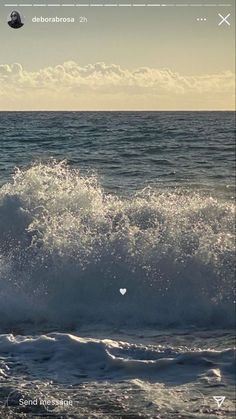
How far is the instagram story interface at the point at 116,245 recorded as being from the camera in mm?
4320

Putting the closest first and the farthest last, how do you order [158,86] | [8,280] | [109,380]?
1. [109,380]
2. [158,86]
3. [8,280]

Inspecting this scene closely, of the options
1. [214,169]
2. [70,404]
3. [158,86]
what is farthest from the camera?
[214,169]

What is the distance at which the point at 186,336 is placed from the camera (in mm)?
5270

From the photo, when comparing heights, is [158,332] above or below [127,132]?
below

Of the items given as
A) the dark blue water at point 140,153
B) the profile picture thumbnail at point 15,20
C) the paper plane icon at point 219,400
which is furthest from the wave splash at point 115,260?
the profile picture thumbnail at point 15,20

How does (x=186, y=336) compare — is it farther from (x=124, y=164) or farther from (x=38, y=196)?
(x=124, y=164)

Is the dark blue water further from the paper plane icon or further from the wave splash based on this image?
the paper plane icon

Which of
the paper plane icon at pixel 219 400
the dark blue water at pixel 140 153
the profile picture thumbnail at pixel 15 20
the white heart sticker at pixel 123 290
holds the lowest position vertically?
the paper plane icon at pixel 219 400

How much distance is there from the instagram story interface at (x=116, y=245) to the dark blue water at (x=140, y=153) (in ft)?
2.06

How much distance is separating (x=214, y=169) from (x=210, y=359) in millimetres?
3888

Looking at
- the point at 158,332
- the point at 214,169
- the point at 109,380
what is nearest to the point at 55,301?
the point at 158,332

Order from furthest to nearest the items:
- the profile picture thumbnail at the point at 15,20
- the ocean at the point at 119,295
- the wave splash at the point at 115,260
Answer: the wave splash at the point at 115,260
the profile picture thumbnail at the point at 15,20
the ocean at the point at 119,295

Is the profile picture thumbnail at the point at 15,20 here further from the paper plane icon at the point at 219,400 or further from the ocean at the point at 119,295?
the paper plane icon at the point at 219,400

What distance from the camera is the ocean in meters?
4.16
